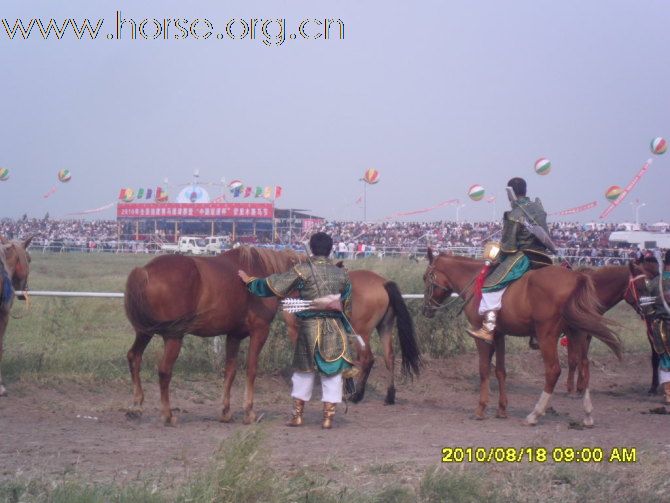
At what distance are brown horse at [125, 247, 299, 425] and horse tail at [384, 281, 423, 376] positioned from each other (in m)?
2.06

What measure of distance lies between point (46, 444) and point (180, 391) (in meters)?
3.42

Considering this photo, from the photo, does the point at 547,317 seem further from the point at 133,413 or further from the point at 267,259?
the point at 133,413

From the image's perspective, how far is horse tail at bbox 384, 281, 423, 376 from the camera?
33.9 ft

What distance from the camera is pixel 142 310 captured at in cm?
783

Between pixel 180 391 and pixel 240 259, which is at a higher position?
pixel 240 259

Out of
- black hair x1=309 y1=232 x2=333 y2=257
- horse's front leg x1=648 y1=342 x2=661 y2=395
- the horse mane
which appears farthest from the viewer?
horse's front leg x1=648 y1=342 x2=661 y2=395

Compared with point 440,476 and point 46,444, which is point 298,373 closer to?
point 46,444

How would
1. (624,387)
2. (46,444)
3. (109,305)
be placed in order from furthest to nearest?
(109,305), (624,387), (46,444)

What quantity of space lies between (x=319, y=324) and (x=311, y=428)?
1.10 meters

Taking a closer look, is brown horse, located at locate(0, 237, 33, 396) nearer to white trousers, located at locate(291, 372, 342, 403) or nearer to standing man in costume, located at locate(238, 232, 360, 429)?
standing man in costume, located at locate(238, 232, 360, 429)

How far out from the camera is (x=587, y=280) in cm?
844

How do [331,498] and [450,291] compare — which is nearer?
[331,498]

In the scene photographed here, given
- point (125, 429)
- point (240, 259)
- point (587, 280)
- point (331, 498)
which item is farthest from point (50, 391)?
point (587, 280)

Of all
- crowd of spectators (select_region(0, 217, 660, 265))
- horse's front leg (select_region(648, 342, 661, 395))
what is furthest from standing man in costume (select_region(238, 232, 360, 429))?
crowd of spectators (select_region(0, 217, 660, 265))
